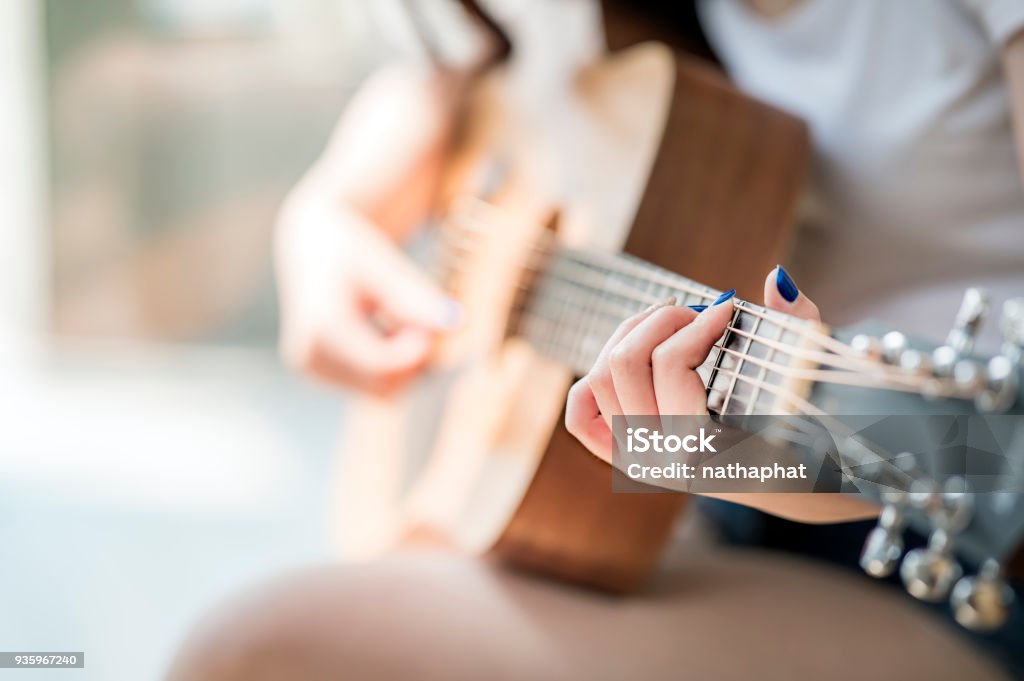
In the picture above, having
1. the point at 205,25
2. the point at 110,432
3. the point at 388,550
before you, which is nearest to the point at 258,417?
the point at 110,432

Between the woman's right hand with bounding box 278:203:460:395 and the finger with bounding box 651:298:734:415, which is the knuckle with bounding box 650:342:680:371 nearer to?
the finger with bounding box 651:298:734:415

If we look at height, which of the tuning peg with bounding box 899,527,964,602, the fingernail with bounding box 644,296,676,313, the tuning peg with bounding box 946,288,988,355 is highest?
the tuning peg with bounding box 946,288,988,355

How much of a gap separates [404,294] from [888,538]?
1.46 feet

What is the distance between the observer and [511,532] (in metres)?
0.47

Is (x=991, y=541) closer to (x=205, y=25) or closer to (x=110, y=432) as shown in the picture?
(x=110, y=432)

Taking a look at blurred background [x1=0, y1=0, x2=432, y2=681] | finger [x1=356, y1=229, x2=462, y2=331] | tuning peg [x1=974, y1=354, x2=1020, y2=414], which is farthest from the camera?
blurred background [x1=0, y1=0, x2=432, y2=681]

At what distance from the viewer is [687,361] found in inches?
9.9

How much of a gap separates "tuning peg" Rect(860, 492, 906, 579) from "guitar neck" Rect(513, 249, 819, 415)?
4 cm

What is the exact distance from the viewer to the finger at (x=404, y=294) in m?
0.65

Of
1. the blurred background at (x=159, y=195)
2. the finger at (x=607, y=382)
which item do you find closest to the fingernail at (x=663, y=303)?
the finger at (x=607, y=382)

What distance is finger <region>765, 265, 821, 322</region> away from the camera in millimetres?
244

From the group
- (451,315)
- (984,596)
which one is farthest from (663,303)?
(451,315)

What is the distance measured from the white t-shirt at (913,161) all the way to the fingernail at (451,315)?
10.8 inches

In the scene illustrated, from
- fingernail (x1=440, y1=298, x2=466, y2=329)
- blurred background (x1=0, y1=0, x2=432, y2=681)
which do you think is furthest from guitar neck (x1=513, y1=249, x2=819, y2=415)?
blurred background (x1=0, y1=0, x2=432, y2=681)
